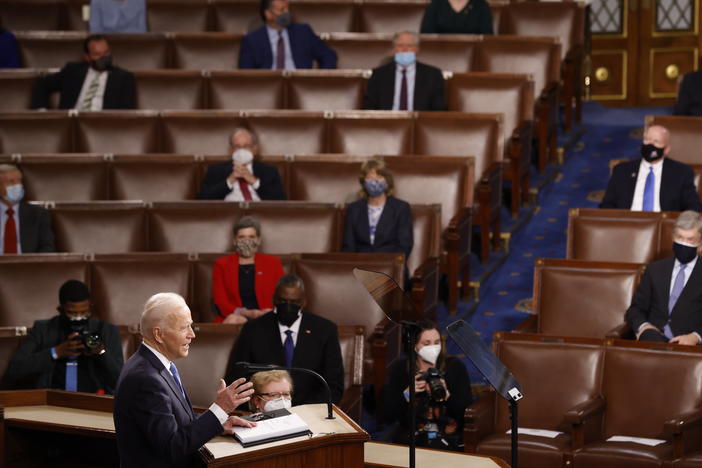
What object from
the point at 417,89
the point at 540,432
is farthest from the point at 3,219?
the point at 540,432

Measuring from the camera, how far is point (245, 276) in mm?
2711

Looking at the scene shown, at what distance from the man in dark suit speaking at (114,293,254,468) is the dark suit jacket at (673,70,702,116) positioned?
2.49 meters

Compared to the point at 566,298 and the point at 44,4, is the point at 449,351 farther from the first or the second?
the point at 44,4

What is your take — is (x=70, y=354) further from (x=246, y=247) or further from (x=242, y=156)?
(x=242, y=156)

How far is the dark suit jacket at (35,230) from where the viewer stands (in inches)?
117

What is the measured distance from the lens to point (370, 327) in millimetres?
2711

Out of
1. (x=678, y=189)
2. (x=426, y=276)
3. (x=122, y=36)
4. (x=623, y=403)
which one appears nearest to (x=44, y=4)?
(x=122, y=36)

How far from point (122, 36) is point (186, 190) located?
1.07 metres

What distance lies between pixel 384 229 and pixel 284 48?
3.95ft

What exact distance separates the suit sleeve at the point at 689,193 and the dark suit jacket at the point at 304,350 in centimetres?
109

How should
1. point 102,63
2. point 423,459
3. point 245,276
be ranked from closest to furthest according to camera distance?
point 423,459 → point 245,276 → point 102,63

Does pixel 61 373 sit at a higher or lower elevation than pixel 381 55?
lower

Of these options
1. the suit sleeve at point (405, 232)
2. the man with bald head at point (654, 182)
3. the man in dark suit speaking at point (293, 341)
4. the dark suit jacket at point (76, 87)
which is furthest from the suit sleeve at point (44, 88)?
the man with bald head at point (654, 182)

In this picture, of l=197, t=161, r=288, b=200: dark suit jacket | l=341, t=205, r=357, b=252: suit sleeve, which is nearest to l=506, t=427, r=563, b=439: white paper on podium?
l=341, t=205, r=357, b=252: suit sleeve
